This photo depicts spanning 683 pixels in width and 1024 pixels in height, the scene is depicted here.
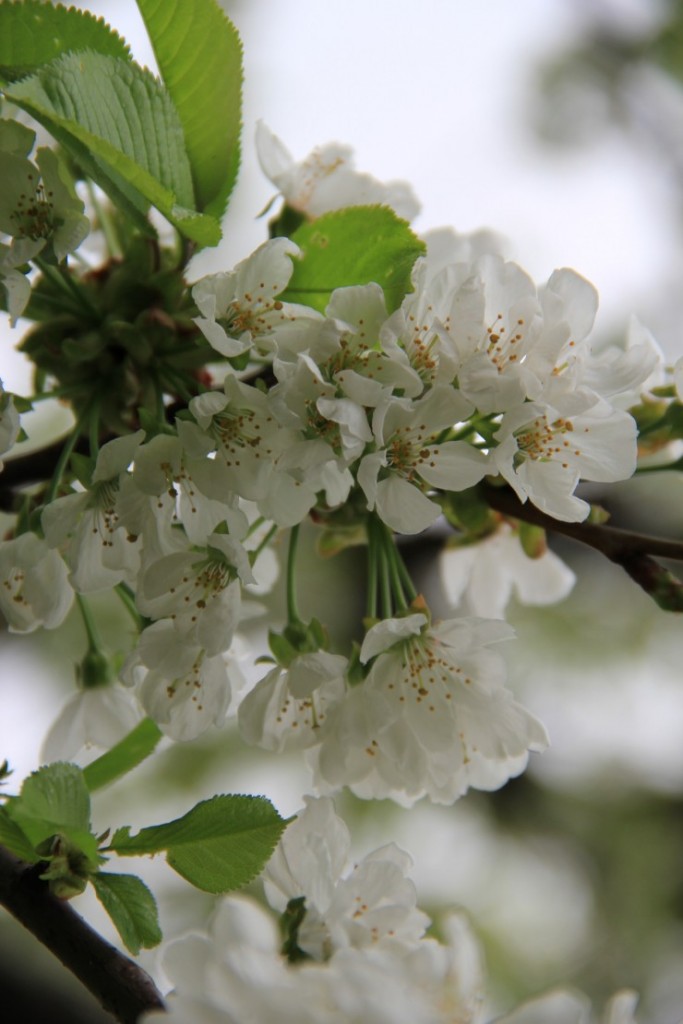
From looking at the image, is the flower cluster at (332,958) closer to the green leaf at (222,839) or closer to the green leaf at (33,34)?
the green leaf at (222,839)

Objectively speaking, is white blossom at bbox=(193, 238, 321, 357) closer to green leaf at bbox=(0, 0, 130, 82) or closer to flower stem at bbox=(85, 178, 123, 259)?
green leaf at bbox=(0, 0, 130, 82)

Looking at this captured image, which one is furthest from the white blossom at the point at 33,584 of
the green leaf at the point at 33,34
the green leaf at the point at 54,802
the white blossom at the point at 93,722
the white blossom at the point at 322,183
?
the white blossom at the point at 322,183

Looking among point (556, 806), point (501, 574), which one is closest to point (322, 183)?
point (501, 574)

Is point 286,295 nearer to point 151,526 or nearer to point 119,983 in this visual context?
point 151,526

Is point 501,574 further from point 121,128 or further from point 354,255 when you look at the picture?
point 121,128

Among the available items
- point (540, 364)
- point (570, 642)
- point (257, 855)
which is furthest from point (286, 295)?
point (570, 642)

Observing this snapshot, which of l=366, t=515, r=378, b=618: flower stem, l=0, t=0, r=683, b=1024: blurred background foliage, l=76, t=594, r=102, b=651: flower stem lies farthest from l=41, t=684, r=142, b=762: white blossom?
l=0, t=0, r=683, b=1024: blurred background foliage
